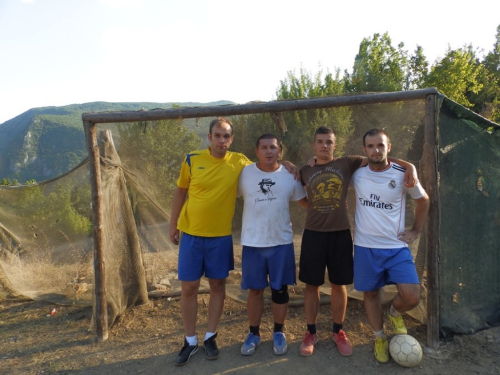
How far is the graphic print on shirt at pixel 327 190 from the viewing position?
9.27 feet

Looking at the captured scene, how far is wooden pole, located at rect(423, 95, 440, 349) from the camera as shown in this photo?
311 cm

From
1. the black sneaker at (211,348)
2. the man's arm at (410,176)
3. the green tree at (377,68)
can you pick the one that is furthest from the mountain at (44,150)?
the man's arm at (410,176)

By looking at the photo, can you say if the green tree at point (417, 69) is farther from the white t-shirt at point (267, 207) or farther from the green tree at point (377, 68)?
the white t-shirt at point (267, 207)

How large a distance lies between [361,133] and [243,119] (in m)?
1.26

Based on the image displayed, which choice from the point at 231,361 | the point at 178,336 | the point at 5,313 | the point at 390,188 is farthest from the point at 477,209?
the point at 5,313

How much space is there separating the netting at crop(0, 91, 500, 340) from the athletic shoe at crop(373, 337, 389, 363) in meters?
0.67

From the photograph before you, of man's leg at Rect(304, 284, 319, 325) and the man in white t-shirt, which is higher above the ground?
the man in white t-shirt

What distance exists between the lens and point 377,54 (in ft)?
49.7

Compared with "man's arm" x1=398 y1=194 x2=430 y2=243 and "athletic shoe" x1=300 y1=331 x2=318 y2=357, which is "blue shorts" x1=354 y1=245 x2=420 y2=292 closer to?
"man's arm" x1=398 y1=194 x2=430 y2=243

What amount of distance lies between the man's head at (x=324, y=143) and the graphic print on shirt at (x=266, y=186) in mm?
461

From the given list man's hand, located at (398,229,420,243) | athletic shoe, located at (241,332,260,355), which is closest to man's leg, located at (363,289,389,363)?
man's hand, located at (398,229,420,243)

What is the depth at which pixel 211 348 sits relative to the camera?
3.12 m

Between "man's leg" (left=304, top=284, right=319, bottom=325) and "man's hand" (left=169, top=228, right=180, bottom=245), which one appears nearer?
"man's leg" (left=304, top=284, right=319, bottom=325)

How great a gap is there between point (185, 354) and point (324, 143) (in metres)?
2.17
